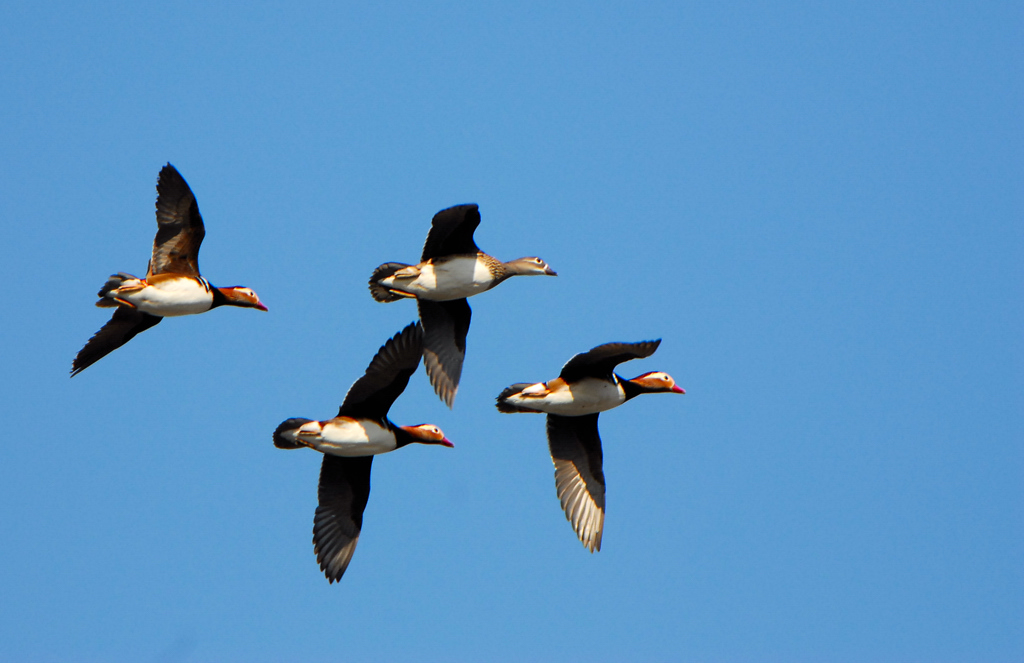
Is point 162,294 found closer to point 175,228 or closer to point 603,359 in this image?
point 175,228

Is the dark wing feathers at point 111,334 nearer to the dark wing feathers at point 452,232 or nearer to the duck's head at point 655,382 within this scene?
the dark wing feathers at point 452,232

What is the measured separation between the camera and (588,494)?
697 inches

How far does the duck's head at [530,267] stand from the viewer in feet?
57.9

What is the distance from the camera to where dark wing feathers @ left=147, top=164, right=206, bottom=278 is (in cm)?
1717

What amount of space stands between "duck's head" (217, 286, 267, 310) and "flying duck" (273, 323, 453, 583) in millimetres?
2382

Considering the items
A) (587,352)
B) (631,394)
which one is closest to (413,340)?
(587,352)

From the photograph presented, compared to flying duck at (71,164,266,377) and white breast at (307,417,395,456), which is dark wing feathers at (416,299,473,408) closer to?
white breast at (307,417,395,456)

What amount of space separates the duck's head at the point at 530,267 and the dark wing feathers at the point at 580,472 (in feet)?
6.36

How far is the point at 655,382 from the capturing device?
697 inches

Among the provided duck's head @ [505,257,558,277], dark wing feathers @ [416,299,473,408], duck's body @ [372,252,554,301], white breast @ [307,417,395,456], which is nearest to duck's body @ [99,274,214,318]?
duck's body @ [372,252,554,301]

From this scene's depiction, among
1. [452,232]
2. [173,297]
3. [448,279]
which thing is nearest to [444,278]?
[448,279]

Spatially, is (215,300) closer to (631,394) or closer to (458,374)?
(458,374)

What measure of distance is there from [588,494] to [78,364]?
7218 millimetres

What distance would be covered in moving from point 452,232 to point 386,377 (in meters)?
2.06
